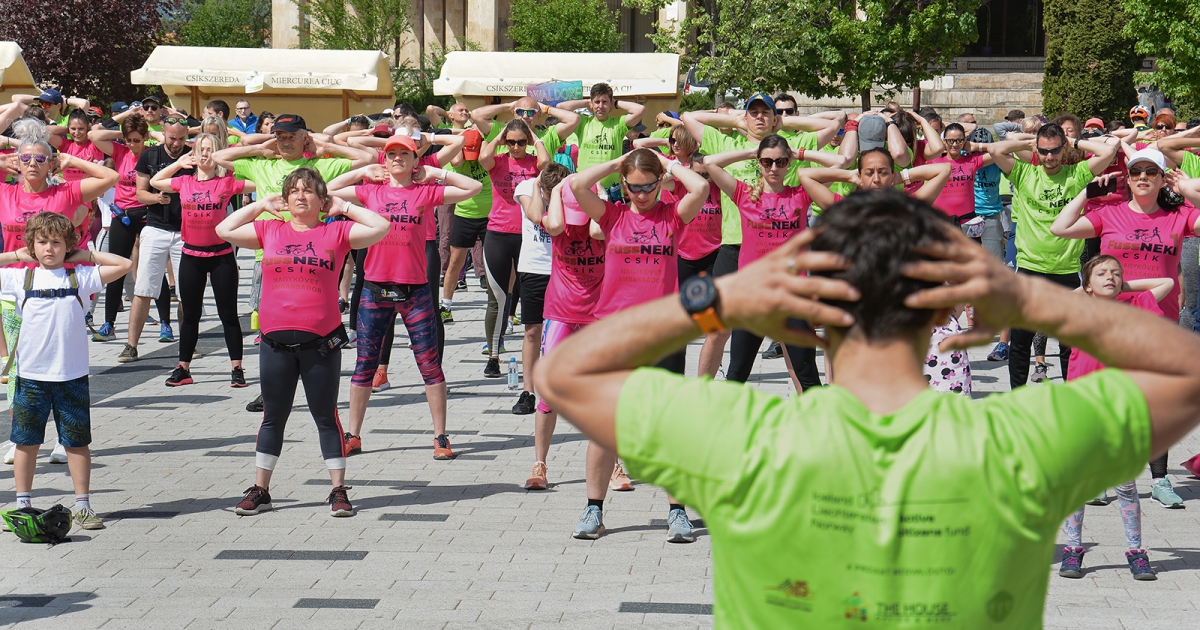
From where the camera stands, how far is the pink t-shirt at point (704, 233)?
9.72 m

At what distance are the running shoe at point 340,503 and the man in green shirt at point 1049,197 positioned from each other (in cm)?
494

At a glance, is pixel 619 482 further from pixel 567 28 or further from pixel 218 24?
pixel 218 24

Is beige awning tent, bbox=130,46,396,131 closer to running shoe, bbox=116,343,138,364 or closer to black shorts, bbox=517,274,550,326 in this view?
running shoe, bbox=116,343,138,364

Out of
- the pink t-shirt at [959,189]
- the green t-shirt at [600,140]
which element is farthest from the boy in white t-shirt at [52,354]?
the pink t-shirt at [959,189]

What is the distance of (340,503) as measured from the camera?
7.23m

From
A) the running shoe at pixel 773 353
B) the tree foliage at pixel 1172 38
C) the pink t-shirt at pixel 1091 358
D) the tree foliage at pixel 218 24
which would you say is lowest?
the running shoe at pixel 773 353

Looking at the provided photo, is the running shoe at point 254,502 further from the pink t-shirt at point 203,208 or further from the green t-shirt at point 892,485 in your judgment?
the green t-shirt at point 892,485

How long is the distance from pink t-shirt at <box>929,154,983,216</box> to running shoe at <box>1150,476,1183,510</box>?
471 cm

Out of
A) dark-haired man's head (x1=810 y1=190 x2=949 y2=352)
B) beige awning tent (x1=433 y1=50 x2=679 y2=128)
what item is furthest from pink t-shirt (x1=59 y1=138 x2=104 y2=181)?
dark-haired man's head (x1=810 y1=190 x2=949 y2=352)

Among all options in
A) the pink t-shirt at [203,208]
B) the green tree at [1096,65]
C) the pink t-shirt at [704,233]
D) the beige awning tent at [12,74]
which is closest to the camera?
the pink t-shirt at [704,233]

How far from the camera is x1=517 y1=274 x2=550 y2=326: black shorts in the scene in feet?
31.2

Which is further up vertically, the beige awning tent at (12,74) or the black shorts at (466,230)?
the beige awning tent at (12,74)

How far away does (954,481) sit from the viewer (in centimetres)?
190

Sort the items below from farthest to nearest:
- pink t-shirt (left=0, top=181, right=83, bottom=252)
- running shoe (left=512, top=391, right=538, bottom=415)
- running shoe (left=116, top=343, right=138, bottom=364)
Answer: running shoe (left=116, top=343, right=138, bottom=364)
running shoe (left=512, top=391, right=538, bottom=415)
pink t-shirt (left=0, top=181, right=83, bottom=252)
